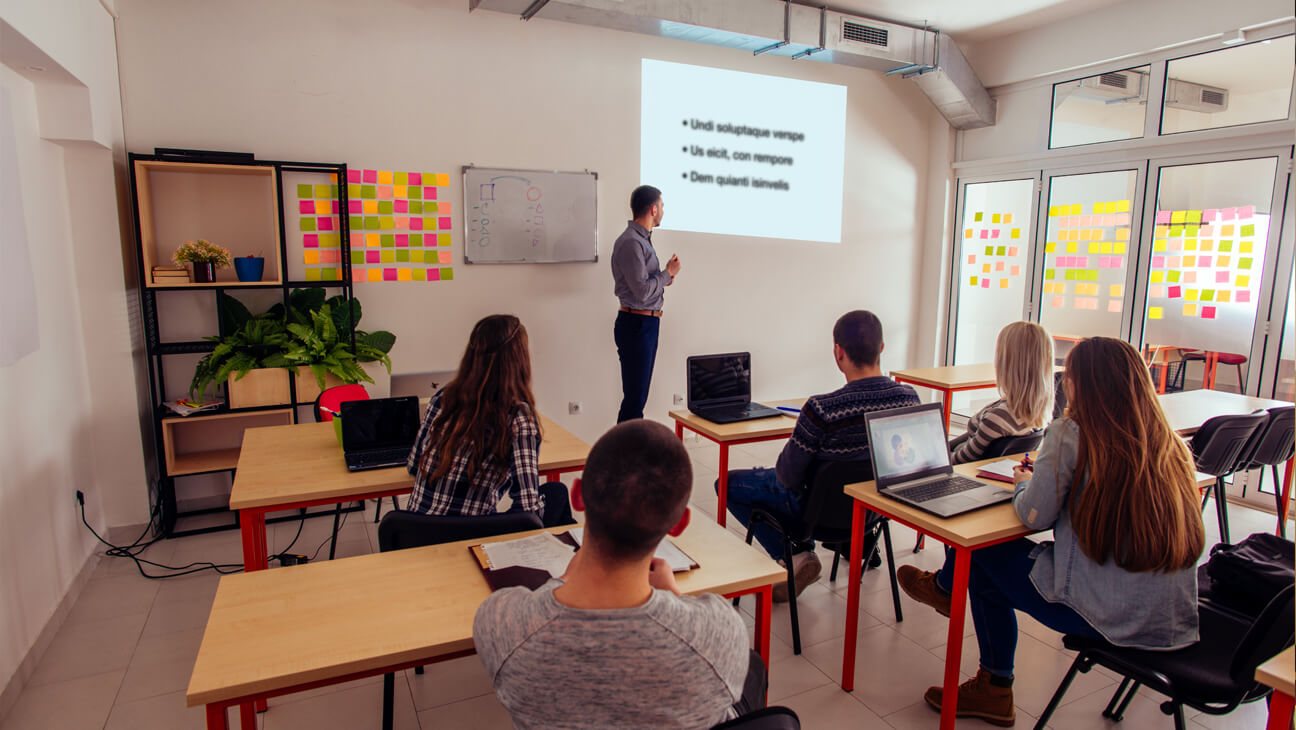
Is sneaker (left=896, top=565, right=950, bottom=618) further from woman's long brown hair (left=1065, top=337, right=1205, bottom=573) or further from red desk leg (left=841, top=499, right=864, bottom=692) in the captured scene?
woman's long brown hair (left=1065, top=337, right=1205, bottom=573)

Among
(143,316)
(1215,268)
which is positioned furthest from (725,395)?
(1215,268)

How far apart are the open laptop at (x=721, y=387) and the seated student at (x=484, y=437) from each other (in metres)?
1.40

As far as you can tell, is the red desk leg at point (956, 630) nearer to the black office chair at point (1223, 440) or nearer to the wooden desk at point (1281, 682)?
the wooden desk at point (1281, 682)

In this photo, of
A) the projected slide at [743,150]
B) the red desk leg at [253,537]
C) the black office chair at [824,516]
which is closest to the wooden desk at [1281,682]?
the black office chair at [824,516]

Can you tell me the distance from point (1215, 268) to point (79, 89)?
615 cm

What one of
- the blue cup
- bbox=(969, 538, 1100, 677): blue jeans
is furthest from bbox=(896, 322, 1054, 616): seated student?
the blue cup

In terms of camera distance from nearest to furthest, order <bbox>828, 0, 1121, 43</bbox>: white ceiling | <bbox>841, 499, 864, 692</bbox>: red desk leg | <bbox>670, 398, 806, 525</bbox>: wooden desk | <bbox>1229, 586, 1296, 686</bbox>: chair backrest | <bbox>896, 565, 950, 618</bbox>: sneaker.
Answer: <bbox>1229, 586, 1296, 686</bbox>: chair backrest < <bbox>841, 499, 864, 692</bbox>: red desk leg < <bbox>896, 565, 950, 618</bbox>: sneaker < <bbox>670, 398, 806, 525</bbox>: wooden desk < <bbox>828, 0, 1121, 43</bbox>: white ceiling

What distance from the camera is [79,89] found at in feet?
10.1

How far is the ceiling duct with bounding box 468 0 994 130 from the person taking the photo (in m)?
4.31

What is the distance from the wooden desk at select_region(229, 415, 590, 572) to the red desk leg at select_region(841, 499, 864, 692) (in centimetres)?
96

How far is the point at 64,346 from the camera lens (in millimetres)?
3164

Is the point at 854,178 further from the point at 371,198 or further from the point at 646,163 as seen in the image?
the point at 371,198

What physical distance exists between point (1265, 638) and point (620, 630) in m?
1.52

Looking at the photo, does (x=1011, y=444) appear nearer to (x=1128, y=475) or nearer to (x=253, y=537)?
(x=1128, y=475)
